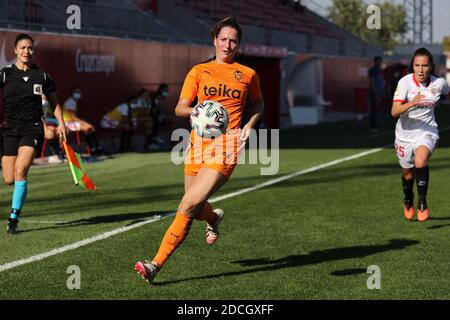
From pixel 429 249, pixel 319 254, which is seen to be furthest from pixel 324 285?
pixel 429 249

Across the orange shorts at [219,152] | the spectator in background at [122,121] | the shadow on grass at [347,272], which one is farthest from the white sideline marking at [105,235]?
the spectator in background at [122,121]

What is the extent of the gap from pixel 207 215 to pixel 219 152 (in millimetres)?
787

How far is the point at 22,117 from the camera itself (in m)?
10.2

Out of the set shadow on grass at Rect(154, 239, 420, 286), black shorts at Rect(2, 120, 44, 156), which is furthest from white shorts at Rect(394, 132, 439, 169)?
black shorts at Rect(2, 120, 44, 156)

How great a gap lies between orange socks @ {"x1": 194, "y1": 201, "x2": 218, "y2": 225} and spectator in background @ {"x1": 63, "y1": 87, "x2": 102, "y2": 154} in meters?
12.5

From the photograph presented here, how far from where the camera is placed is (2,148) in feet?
34.5

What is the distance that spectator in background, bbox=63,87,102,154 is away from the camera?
66.3 ft

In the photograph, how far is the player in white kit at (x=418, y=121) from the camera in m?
10.3

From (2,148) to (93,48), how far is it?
38.8 ft

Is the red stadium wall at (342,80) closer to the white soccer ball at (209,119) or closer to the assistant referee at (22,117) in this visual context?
the assistant referee at (22,117)

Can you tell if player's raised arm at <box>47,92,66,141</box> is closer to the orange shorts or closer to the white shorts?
the orange shorts

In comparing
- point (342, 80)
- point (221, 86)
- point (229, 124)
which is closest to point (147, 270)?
point (229, 124)

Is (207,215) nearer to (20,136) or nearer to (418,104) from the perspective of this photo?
(20,136)

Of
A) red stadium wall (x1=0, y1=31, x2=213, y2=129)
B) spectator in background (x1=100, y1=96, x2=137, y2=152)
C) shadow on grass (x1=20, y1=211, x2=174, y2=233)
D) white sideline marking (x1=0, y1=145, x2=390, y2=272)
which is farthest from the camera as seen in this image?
spectator in background (x1=100, y1=96, x2=137, y2=152)
